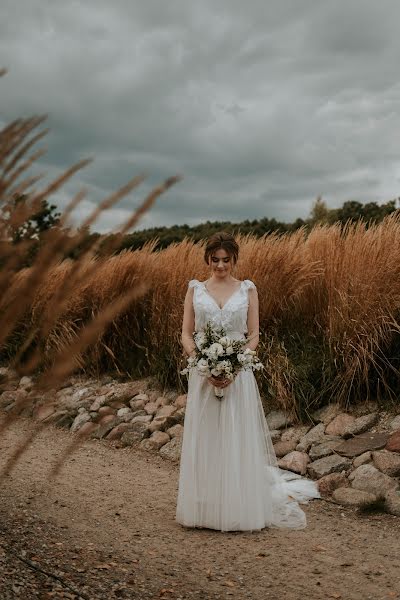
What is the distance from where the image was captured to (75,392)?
8633 mm

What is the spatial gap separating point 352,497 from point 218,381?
152 centimetres

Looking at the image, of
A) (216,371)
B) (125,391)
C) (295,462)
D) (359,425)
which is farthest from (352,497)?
(125,391)

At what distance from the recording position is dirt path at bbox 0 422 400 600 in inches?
141

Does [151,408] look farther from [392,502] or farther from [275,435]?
[392,502]

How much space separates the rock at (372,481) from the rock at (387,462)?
0.05 m

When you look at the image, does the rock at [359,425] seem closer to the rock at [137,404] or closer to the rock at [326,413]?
the rock at [326,413]

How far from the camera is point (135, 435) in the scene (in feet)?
23.6

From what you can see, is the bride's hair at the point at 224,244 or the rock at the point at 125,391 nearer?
the bride's hair at the point at 224,244

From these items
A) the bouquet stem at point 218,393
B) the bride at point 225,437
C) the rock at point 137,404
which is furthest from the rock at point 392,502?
the rock at point 137,404

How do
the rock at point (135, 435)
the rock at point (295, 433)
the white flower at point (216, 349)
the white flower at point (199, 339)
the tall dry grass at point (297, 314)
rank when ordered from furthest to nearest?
the rock at point (135, 435), the tall dry grass at point (297, 314), the rock at point (295, 433), the white flower at point (199, 339), the white flower at point (216, 349)

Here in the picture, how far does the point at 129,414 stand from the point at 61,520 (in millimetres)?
2875

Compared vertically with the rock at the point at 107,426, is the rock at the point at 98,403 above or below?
above

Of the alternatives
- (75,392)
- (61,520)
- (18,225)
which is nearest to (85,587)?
(61,520)

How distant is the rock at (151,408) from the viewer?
750 centimetres
